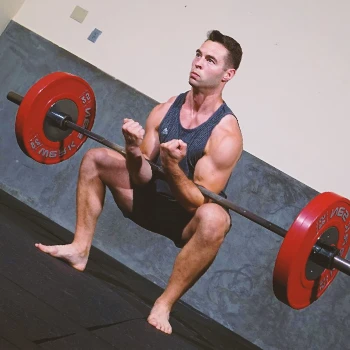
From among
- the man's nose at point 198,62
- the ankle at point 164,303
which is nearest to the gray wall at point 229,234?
the man's nose at point 198,62

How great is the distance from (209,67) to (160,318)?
1100mm

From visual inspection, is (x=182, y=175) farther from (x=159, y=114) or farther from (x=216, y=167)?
(x=159, y=114)

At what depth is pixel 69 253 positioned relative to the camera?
2.50m

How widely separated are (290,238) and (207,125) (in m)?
0.75

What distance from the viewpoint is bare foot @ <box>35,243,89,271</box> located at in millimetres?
2463

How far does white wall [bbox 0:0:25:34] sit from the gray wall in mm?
47

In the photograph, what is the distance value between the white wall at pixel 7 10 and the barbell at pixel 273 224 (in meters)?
1.46

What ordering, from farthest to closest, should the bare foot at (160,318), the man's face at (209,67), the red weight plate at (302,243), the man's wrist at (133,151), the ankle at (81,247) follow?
1. the man's face at (209,67)
2. the ankle at (81,247)
3. the man's wrist at (133,151)
4. the bare foot at (160,318)
5. the red weight plate at (302,243)

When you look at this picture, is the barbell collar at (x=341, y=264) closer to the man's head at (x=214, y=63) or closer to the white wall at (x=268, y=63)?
the man's head at (x=214, y=63)

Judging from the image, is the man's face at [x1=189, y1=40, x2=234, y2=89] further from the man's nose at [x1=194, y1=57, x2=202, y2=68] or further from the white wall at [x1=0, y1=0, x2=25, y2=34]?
the white wall at [x1=0, y1=0, x2=25, y2=34]

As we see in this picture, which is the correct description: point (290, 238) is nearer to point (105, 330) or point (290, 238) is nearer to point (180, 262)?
point (180, 262)

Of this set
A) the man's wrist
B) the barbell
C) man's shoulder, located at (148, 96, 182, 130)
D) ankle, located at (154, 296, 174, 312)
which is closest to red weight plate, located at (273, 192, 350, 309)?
the barbell

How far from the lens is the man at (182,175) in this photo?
7.72 ft

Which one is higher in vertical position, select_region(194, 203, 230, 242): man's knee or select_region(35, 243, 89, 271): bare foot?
select_region(194, 203, 230, 242): man's knee
